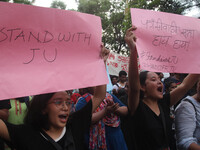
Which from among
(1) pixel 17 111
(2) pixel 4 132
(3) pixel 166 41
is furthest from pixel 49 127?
(3) pixel 166 41

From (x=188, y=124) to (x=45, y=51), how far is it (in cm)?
154

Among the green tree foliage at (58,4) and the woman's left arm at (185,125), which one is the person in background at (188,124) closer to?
the woman's left arm at (185,125)

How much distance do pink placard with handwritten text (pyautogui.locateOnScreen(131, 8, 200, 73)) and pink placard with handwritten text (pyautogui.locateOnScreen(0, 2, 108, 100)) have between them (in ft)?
1.51

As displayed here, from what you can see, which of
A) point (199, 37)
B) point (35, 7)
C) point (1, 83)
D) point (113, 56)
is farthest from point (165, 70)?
point (113, 56)

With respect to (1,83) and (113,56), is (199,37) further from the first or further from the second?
(113,56)

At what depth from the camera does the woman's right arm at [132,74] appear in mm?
1812

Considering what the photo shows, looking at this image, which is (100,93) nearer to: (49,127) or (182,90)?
(49,127)

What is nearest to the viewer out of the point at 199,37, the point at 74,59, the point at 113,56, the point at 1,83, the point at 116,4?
the point at 1,83

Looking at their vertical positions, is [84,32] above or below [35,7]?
below

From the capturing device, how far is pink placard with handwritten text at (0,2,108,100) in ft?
4.52

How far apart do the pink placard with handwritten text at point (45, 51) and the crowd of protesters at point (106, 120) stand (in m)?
0.17

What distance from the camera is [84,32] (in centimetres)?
175

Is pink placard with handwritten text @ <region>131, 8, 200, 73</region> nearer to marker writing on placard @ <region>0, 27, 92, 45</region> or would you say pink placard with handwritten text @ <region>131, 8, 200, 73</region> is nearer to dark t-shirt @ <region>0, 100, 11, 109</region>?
marker writing on placard @ <region>0, 27, 92, 45</region>

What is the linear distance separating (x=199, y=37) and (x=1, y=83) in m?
2.12
